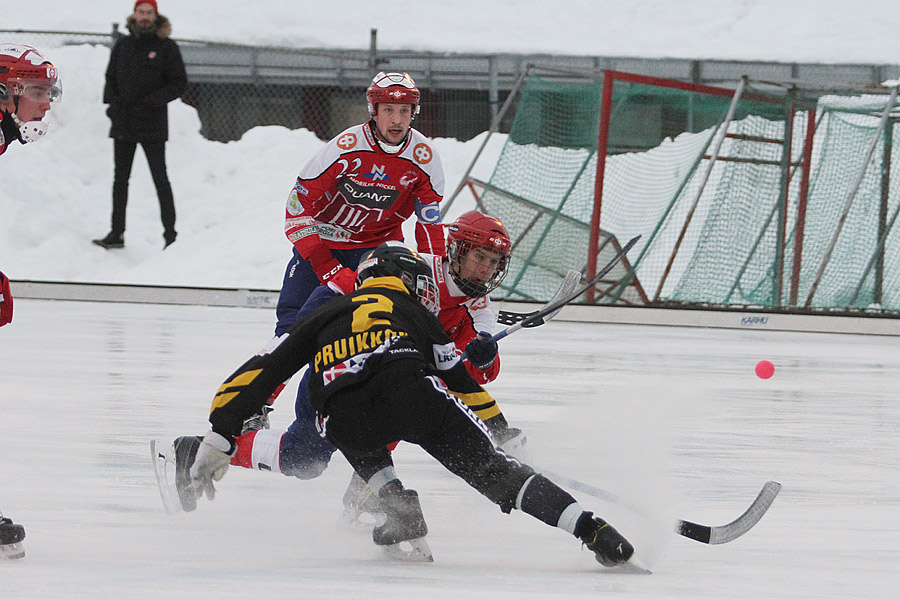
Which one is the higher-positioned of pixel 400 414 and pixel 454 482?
pixel 400 414

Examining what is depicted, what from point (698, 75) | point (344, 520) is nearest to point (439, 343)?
point (344, 520)

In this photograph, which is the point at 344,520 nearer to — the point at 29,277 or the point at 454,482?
the point at 454,482

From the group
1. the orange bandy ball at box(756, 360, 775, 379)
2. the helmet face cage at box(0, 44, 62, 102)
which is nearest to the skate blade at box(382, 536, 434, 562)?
the helmet face cage at box(0, 44, 62, 102)

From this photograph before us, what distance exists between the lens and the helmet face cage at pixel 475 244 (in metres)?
2.70

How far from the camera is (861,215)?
28.1 ft

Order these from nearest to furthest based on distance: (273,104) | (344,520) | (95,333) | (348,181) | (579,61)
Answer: (344,520) < (348,181) < (95,333) < (273,104) < (579,61)

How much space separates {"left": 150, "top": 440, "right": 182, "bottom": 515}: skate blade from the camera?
2.77m

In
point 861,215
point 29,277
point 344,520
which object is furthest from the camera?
point 29,277

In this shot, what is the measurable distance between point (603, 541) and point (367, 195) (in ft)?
5.66

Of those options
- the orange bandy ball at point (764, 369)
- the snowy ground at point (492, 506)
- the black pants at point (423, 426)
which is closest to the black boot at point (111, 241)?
the snowy ground at point (492, 506)

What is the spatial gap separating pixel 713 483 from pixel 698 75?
8271mm

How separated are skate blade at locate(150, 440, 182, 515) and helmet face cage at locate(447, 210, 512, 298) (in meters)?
0.75

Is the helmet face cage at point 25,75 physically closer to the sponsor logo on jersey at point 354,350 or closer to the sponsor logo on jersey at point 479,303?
the sponsor logo on jersey at point 354,350

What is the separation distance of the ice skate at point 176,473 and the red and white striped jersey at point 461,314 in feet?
2.07
